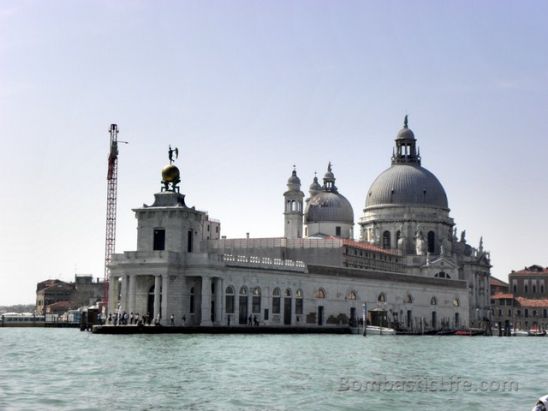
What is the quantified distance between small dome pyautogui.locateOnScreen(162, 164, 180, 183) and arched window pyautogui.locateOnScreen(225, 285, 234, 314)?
1147 cm

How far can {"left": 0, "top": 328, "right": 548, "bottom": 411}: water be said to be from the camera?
3297 centimetres

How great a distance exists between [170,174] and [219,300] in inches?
484

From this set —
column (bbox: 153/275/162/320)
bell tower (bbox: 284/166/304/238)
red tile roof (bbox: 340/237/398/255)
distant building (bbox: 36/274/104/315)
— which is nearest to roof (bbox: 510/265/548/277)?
red tile roof (bbox: 340/237/398/255)

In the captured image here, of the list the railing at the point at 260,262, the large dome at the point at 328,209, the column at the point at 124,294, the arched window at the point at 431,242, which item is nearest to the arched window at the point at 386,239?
the large dome at the point at 328,209

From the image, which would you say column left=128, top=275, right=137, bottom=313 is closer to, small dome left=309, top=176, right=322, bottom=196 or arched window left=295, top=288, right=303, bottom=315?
arched window left=295, top=288, right=303, bottom=315

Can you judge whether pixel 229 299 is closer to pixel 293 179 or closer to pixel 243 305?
pixel 243 305

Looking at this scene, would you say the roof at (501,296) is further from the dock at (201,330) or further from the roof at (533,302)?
the dock at (201,330)

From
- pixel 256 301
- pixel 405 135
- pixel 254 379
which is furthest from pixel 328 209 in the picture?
pixel 254 379

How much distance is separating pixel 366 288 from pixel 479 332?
15448 millimetres

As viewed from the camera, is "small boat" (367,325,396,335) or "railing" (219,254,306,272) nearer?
"railing" (219,254,306,272)

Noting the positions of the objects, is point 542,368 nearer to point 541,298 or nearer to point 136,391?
point 136,391

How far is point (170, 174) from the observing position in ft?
306

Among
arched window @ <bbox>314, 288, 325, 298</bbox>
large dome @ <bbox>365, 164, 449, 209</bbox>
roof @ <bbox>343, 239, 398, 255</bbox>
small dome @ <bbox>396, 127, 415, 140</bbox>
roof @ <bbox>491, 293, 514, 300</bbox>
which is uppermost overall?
small dome @ <bbox>396, 127, 415, 140</bbox>

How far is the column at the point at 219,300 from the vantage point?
9269cm
